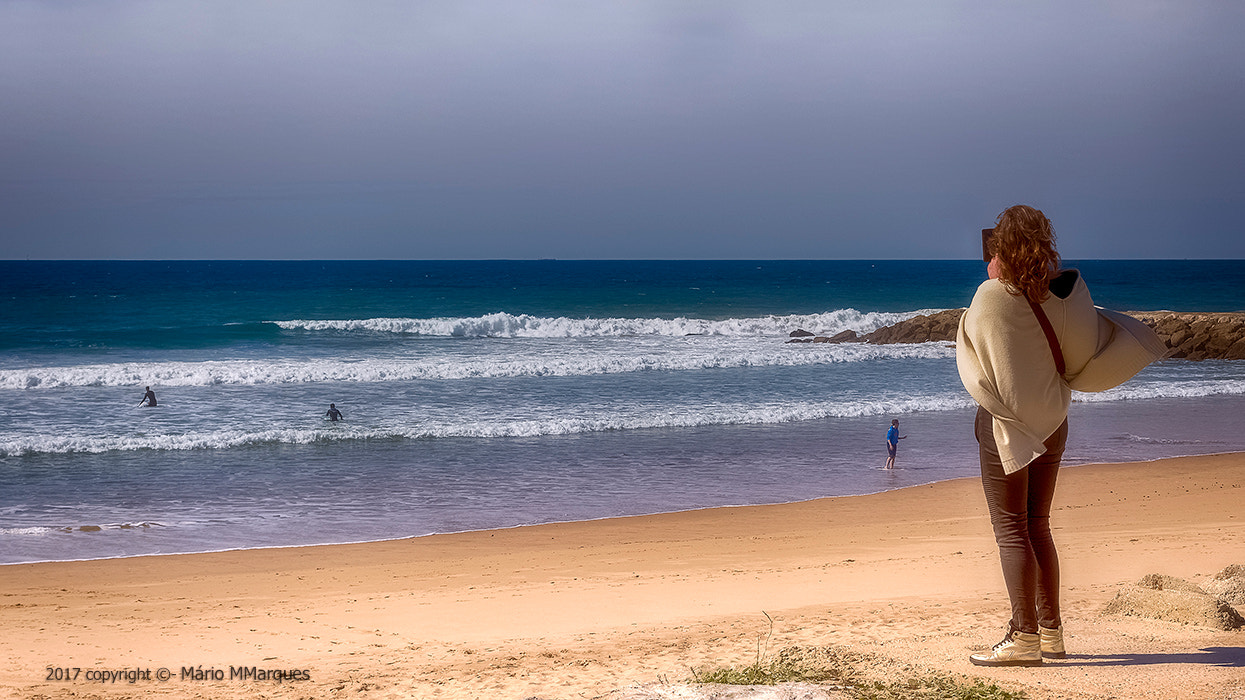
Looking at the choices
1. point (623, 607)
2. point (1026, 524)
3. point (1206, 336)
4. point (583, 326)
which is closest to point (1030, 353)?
point (1026, 524)

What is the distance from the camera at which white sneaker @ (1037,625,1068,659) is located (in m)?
3.84

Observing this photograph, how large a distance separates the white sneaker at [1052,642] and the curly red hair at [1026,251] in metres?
1.39

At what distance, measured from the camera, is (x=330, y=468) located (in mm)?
12938

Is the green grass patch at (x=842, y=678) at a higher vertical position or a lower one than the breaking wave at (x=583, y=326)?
lower

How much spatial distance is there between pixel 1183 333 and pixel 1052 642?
98.1 ft

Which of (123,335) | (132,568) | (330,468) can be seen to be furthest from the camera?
(123,335)

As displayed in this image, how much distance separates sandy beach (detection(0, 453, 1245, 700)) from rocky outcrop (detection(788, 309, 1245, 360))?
20.1 metres

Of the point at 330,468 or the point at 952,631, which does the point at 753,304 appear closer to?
the point at 330,468

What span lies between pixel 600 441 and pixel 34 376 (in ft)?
47.5

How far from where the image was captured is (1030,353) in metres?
3.43

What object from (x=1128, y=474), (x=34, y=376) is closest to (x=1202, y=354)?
(x=1128, y=474)

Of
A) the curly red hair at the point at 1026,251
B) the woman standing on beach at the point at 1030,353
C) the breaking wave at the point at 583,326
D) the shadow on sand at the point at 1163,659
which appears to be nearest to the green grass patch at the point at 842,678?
the shadow on sand at the point at 1163,659

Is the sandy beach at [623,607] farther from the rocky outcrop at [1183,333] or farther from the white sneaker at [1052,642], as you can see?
the rocky outcrop at [1183,333]

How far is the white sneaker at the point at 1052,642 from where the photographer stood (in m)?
3.84
